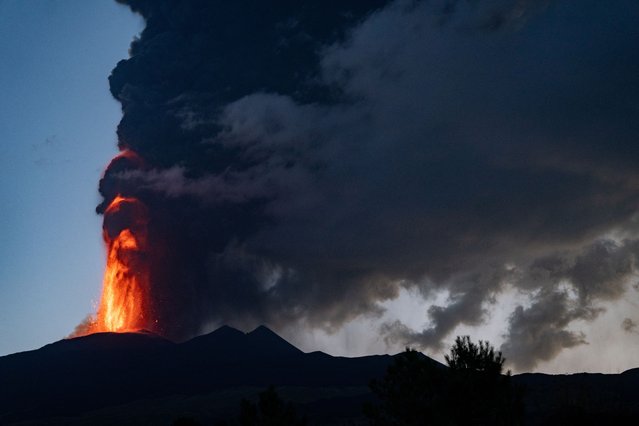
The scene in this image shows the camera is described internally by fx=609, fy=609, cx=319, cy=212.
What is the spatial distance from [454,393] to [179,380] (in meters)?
113

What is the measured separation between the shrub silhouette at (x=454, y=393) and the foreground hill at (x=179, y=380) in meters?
53.3

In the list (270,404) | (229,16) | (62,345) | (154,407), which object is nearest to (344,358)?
(154,407)

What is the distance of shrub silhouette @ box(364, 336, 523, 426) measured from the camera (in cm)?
2367

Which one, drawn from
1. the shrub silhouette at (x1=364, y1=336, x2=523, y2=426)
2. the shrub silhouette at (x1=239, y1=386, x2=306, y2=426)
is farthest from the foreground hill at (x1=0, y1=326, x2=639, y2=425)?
the shrub silhouette at (x1=364, y1=336, x2=523, y2=426)

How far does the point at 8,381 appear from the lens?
427 ft

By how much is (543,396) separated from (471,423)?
5482cm

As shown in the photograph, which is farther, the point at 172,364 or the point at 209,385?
the point at 172,364

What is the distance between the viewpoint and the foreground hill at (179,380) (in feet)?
329

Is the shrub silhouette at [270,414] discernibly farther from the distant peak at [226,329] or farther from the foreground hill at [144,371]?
the distant peak at [226,329]

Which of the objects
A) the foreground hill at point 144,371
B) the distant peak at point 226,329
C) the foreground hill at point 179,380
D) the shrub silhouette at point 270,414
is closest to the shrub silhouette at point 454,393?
the shrub silhouette at point 270,414

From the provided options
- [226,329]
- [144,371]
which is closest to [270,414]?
[144,371]

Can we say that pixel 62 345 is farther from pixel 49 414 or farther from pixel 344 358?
pixel 344 358

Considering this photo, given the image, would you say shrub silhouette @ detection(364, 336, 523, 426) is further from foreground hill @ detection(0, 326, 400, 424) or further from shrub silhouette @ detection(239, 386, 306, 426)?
foreground hill @ detection(0, 326, 400, 424)

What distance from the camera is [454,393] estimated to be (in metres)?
24.6
